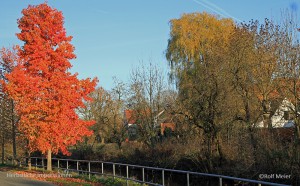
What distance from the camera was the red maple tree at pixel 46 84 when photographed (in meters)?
22.4

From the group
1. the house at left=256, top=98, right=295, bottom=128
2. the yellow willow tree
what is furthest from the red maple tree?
the house at left=256, top=98, right=295, bottom=128

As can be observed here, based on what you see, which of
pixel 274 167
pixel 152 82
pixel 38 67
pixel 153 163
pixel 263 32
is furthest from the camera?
pixel 152 82

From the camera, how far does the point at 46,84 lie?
2267cm

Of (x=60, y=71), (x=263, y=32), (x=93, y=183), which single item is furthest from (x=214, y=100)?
(x=60, y=71)

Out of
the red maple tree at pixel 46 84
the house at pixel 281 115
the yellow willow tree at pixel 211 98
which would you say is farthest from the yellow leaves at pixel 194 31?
the house at pixel 281 115

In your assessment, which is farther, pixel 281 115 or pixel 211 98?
pixel 211 98

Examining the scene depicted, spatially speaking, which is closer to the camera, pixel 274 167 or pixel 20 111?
pixel 274 167

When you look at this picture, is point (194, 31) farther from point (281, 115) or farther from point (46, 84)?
point (281, 115)

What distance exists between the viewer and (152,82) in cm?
3316

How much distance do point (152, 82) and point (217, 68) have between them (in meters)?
13.6

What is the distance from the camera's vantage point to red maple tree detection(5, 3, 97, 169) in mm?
22375

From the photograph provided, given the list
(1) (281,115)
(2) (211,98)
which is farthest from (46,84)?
(1) (281,115)

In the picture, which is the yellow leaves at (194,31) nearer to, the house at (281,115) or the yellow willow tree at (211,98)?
the yellow willow tree at (211,98)

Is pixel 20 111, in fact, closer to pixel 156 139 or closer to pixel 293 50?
pixel 156 139
